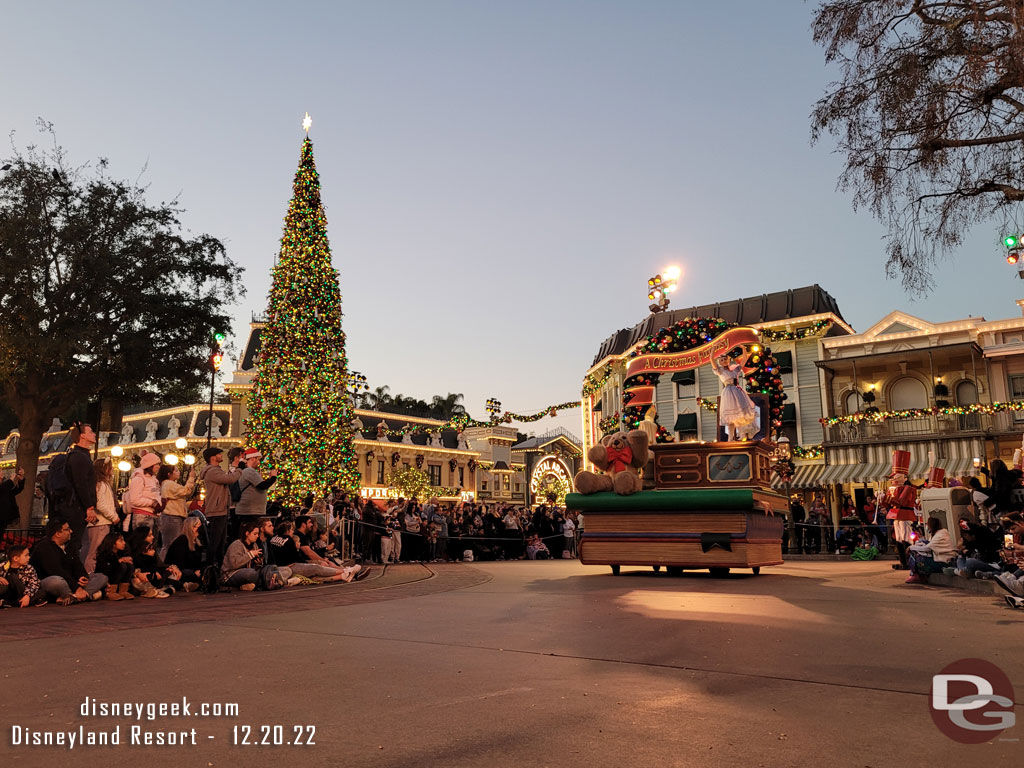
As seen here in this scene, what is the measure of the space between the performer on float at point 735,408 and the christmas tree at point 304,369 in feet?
52.2

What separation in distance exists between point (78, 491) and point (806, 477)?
33665 mm

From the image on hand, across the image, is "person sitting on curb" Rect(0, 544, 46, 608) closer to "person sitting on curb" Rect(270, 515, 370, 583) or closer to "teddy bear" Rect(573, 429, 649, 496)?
"person sitting on curb" Rect(270, 515, 370, 583)

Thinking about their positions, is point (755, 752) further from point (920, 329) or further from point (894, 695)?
point (920, 329)

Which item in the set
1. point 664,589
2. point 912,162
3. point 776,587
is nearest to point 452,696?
point 664,589

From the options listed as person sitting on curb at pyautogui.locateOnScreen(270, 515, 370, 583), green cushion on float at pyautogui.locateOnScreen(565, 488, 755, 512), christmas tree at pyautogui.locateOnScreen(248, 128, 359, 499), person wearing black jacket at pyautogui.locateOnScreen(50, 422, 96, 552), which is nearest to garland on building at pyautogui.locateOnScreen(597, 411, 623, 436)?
christmas tree at pyautogui.locateOnScreen(248, 128, 359, 499)

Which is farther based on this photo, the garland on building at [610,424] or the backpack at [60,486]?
the garland on building at [610,424]

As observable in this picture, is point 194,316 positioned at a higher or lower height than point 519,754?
higher

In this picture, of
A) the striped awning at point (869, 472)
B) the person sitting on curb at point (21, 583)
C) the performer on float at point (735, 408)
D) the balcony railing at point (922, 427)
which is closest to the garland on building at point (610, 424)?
the striped awning at point (869, 472)

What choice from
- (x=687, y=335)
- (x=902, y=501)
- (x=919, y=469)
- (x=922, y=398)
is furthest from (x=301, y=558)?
(x=922, y=398)

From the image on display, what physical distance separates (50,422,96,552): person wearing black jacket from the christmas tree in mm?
15828

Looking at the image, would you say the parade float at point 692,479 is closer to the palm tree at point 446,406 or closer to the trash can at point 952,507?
the trash can at point 952,507

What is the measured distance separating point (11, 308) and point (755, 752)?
23236mm

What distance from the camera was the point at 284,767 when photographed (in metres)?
3.02

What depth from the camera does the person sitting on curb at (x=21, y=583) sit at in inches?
353
